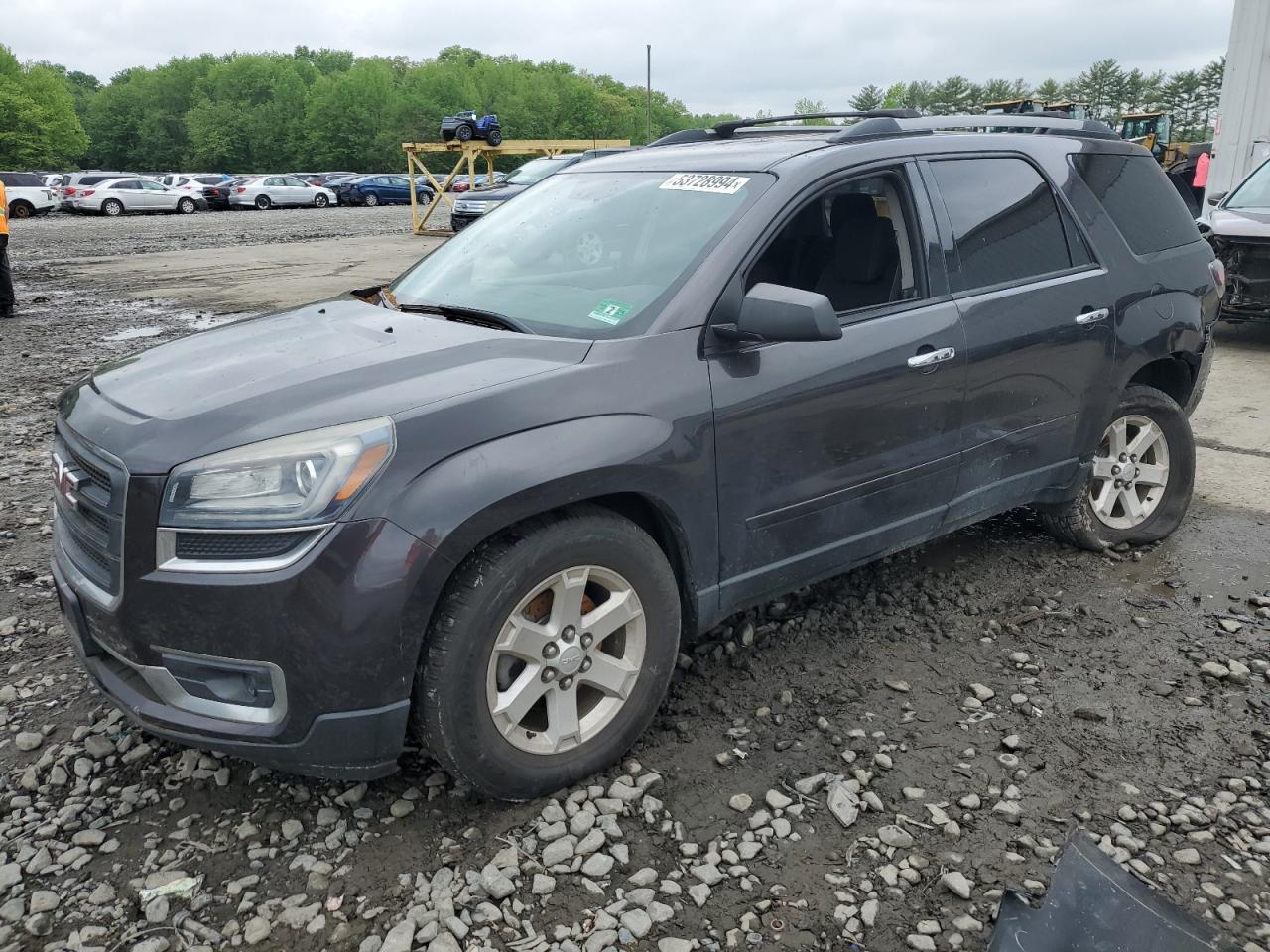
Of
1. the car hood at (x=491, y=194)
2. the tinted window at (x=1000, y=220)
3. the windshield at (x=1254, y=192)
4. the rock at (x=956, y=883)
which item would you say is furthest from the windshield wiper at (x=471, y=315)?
the car hood at (x=491, y=194)

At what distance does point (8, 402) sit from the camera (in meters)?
Result: 7.77

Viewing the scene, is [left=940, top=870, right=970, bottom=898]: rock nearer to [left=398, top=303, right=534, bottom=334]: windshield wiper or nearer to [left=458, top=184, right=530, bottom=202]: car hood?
[left=398, top=303, right=534, bottom=334]: windshield wiper

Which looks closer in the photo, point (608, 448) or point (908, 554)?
point (608, 448)

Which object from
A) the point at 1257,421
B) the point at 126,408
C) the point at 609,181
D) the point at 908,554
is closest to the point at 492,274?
the point at 609,181

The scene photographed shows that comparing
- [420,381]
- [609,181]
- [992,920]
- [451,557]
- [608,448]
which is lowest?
[992,920]

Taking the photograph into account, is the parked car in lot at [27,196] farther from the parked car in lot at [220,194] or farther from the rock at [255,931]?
the rock at [255,931]

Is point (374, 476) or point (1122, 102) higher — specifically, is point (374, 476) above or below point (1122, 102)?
below

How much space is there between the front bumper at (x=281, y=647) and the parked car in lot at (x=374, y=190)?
47159mm

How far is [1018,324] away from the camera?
3701mm

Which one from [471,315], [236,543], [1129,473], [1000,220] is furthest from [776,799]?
[1129,473]

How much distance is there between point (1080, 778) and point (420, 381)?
2.18 meters

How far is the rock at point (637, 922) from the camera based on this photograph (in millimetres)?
2389

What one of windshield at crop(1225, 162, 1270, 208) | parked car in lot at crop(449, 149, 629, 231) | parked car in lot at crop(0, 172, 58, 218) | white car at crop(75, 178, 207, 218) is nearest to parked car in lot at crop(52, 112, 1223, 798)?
windshield at crop(1225, 162, 1270, 208)

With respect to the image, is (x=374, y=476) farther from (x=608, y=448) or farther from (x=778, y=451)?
(x=778, y=451)
